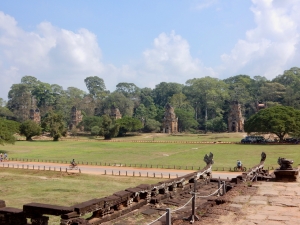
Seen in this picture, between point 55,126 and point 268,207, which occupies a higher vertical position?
point 55,126

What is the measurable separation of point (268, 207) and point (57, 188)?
15377mm

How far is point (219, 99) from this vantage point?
341ft

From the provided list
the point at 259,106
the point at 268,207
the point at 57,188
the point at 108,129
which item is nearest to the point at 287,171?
the point at 268,207

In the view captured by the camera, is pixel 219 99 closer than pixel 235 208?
No

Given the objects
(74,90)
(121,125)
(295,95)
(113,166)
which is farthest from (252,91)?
(113,166)

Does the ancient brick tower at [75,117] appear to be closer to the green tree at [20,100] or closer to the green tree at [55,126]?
the green tree at [20,100]

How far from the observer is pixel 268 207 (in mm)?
9211

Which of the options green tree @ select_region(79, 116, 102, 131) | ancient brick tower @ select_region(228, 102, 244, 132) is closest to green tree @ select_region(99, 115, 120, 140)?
green tree @ select_region(79, 116, 102, 131)

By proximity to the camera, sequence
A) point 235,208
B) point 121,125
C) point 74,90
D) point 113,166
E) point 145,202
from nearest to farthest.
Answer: point 235,208 < point 145,202 < point 113,166 < point 121,125 < point 74,90

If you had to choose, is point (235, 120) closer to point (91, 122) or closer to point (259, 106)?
point (259, 106)

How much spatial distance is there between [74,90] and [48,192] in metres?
112

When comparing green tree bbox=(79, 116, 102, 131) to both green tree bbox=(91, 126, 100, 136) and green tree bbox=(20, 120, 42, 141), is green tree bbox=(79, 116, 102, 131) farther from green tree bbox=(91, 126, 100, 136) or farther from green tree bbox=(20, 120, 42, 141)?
green tree bbox=(20, 120, 42, 141)

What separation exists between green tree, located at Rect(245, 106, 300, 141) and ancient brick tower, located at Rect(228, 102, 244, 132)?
28823mm

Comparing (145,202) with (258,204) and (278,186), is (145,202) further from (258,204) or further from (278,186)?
(278,186)
